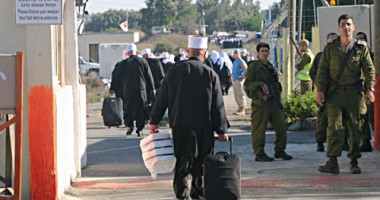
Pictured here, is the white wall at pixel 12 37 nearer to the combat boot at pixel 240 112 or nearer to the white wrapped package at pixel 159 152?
the white wrapped package at pixel 159 152

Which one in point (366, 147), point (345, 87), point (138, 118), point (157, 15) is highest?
point (157, 15)

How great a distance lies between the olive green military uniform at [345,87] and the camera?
11.7 metres

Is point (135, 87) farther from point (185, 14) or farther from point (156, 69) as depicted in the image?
point (185, 14)

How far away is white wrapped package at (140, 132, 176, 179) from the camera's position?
9789 mm

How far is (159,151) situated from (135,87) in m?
9.35

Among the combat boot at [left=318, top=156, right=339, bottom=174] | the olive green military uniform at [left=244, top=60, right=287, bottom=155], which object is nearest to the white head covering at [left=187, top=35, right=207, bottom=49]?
the combat boot at [left=318, top=156, right=339, bottom=174]

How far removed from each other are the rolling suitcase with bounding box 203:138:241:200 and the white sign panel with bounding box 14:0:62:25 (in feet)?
7.40

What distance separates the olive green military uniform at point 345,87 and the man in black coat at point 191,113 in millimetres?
2350

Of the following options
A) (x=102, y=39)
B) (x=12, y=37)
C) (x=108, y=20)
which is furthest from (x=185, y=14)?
(x=12, y=37)

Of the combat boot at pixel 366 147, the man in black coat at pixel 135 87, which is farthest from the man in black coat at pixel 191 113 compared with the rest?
the man in black coat at pixel 135 87

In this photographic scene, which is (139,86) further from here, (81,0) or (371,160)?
(371,160)

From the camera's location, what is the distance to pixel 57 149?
34.2 feet

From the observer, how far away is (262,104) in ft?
45.2

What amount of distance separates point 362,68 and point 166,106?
116 inches
